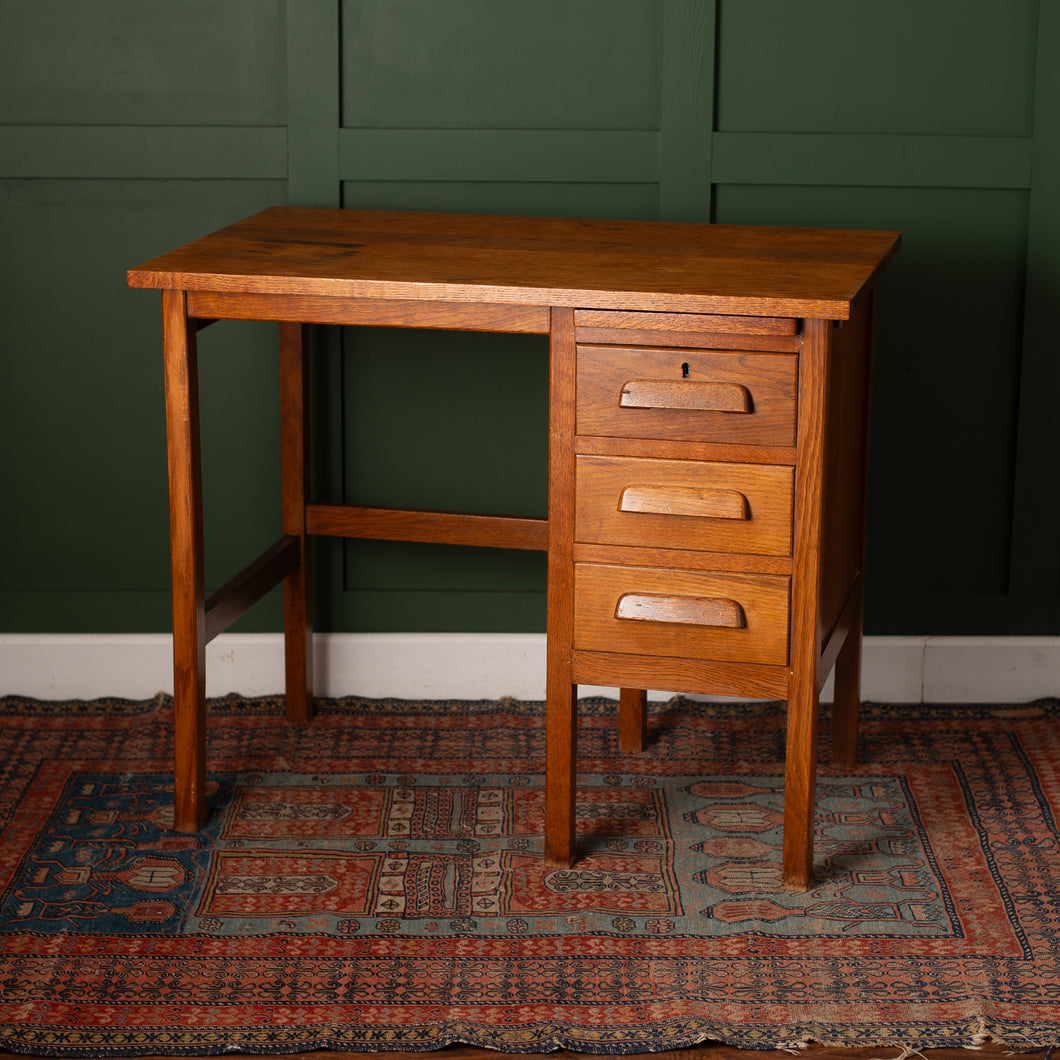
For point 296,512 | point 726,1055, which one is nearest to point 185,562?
point 296,512

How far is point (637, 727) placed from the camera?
9.77 ft

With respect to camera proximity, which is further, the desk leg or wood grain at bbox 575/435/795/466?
the desk leg

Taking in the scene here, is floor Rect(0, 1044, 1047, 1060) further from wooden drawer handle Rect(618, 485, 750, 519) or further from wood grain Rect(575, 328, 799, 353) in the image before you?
wood grain Rect(575, 328, 799, 353)

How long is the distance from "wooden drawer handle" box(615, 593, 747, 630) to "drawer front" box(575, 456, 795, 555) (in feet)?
0.29

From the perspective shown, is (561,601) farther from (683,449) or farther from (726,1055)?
(726,1055)

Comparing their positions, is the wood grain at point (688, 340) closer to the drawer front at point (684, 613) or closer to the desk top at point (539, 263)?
the desk top at point (539, 263)

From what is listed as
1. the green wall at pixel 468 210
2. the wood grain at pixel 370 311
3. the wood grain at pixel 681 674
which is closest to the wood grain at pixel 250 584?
the green wall at pixel 468 210

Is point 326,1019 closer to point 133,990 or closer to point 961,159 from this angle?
point 133,990

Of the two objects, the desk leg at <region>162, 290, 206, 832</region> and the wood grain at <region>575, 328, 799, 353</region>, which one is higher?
the wood grain at <region>575, 328, 799, 353</region>

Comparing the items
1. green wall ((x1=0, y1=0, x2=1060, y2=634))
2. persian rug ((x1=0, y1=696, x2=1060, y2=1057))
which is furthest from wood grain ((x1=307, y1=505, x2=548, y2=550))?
persian rug ((x1=0, y1=696, x2=1060, y2=1057))

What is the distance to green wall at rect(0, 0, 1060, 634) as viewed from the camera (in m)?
2.98

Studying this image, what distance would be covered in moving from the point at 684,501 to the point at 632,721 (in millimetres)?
804

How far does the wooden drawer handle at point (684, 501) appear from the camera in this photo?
2.29m

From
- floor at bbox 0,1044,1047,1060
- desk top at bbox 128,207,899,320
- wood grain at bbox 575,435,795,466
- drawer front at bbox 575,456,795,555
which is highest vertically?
desk top at bbox 128,207,899,320
